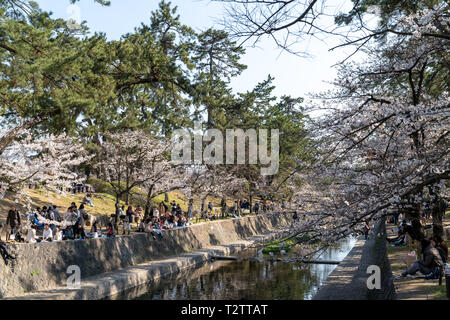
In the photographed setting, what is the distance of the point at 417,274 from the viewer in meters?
10.8

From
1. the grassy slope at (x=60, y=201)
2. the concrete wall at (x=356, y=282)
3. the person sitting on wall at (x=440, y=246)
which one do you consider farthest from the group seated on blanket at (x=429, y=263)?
the grassy slope at (x=60, y=201)

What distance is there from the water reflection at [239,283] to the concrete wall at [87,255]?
226 cm

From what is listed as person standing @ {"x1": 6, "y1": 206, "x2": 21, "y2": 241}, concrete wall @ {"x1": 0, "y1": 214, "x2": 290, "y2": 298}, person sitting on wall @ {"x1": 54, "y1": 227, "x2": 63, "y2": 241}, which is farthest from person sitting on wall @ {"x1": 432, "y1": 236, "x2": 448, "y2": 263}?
person standing @ {"x1": 6, "y1": 206, "x2": 21, "y2": 241}

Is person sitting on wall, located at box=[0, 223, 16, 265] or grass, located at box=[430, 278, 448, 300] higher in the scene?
person sitting on wall, located at box=[0, 223, 16, 265]

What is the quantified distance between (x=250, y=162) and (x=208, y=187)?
6081 mm

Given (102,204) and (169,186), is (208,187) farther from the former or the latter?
(102,204)

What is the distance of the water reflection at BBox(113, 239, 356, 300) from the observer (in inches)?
602

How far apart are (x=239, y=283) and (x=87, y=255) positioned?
6872mm

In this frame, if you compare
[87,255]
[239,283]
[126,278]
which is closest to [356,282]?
[239,283]

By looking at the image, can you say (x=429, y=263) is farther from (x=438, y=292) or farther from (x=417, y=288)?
(x=438, y=292)

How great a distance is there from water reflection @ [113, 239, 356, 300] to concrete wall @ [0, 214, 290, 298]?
2.26 m

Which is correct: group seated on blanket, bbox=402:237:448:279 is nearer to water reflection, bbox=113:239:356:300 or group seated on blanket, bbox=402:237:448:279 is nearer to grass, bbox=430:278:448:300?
grass, bbox=430:278:448:300

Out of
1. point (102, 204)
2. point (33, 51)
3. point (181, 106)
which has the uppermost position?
point (181, 106)
